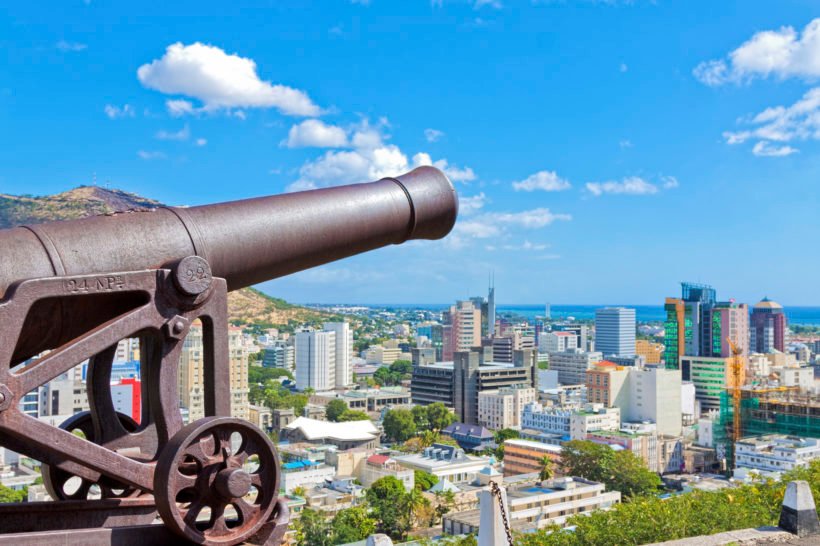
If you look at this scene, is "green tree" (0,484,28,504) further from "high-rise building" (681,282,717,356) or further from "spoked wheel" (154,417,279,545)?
"high-rise building" (681,282,717,356)

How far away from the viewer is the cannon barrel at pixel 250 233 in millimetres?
2414

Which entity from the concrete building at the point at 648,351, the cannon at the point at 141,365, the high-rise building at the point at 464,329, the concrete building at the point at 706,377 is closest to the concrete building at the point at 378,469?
the cannon at the point at 141,365

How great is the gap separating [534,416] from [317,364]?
32.4 m

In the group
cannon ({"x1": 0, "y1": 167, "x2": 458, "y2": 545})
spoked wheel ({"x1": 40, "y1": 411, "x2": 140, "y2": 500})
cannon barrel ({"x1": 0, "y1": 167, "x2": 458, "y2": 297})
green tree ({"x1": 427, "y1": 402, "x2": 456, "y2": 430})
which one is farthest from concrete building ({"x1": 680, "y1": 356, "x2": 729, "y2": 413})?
cannon ({"x1": 0, "y1": 167, "x2": 458, "y2": 545})

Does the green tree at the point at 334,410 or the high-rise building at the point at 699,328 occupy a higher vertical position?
the high-rise building at the point at 699,328

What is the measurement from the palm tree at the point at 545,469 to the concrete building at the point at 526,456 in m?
0.16

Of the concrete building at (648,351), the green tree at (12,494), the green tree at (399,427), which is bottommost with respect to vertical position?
the green tree at (399,427)

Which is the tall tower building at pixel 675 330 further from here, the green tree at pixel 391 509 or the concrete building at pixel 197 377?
the green tree at pixel 391 509

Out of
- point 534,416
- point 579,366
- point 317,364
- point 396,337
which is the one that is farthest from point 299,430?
point 396,337

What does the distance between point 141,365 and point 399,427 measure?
55.6 metres

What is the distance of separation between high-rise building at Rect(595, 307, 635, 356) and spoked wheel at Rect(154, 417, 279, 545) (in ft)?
423

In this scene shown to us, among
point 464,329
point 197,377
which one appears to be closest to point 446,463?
point 197,377

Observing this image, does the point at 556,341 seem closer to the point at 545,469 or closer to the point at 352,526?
the point at 545,469

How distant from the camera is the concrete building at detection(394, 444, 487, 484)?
4050 centimetres
